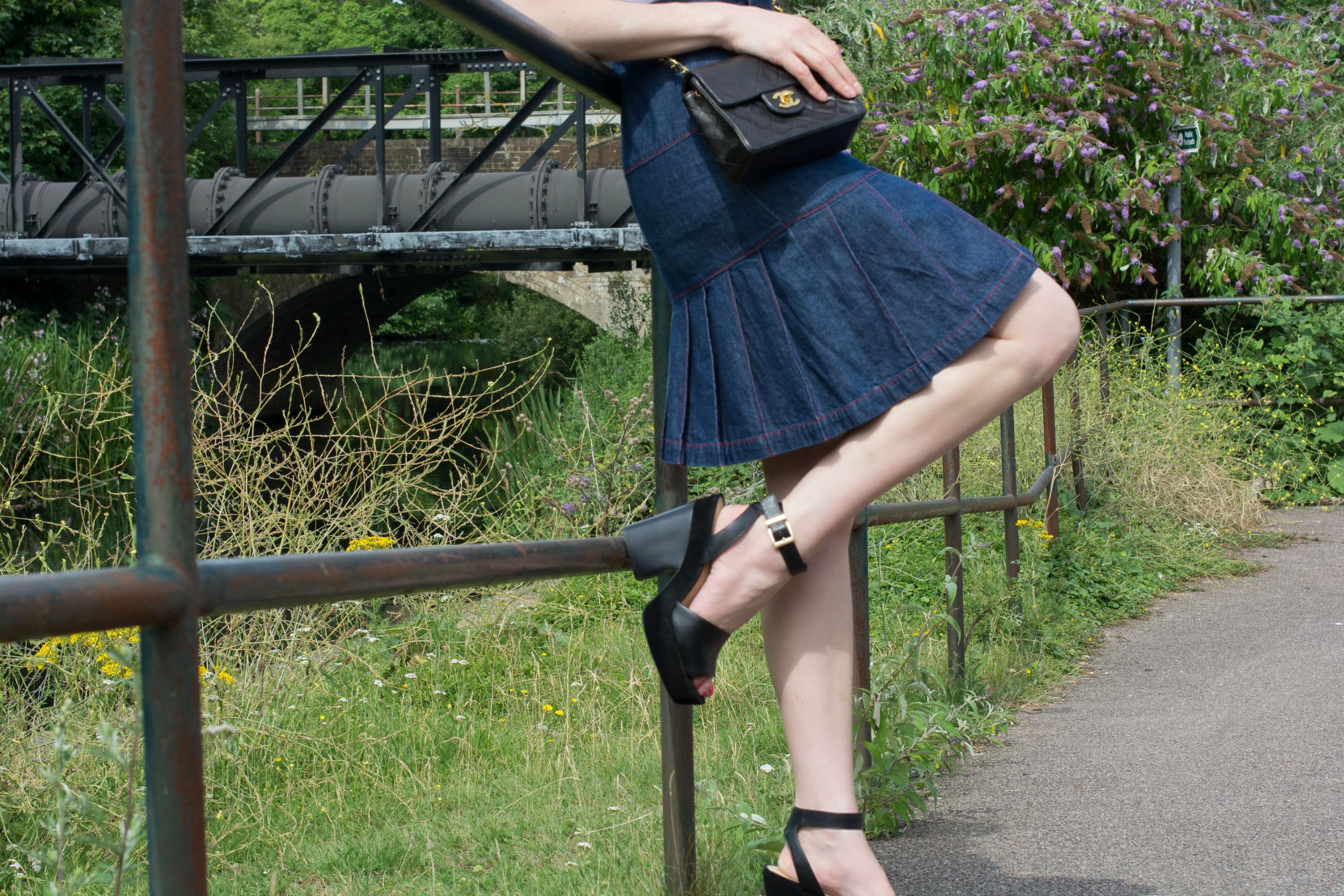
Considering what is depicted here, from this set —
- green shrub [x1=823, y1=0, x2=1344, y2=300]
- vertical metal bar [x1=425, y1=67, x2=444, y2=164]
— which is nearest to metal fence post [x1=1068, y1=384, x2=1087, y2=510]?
green shrub [x1=823, y1=0, x2=1344, y2=300]

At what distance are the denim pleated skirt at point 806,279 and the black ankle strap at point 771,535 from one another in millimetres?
61

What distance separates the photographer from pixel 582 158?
1307 centimetres

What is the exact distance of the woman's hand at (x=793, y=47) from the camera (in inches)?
49.1

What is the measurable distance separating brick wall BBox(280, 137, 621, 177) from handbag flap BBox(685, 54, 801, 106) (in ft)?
71.4

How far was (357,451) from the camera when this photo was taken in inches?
168

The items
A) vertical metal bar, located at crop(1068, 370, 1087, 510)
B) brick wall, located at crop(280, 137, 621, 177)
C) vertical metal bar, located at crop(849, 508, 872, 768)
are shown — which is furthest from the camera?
brick wall, located at crop(280, 137, 621, 177)

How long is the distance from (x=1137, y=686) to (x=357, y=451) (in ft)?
9.08

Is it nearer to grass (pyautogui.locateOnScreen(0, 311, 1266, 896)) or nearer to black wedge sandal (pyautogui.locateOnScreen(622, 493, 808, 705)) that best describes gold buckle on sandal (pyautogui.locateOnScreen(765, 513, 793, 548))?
black wedge sandal (pyautogui.locateOnScreen(622, 493, 808, 705))

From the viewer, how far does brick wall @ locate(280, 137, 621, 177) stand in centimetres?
2431

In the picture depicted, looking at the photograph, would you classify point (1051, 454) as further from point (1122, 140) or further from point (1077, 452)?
point (1122, 140)

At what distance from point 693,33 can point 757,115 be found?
140mm

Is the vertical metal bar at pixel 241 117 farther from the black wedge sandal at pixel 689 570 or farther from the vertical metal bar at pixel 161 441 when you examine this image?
the vertical metal bar at pixel 161 441

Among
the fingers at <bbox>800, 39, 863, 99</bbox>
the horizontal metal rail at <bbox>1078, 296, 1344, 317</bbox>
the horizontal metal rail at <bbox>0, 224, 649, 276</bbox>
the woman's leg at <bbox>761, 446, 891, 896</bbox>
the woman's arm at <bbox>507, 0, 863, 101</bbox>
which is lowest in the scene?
the woman's leg at <bbox>761, 446, 891, 896</bbox>

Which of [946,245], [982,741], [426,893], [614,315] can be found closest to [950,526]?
[982,741]
